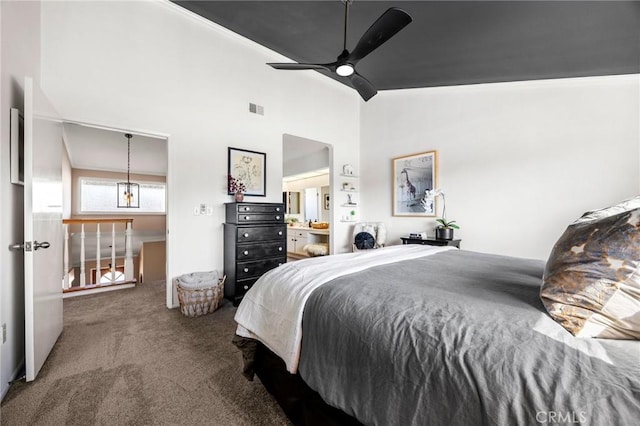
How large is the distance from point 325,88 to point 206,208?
2917 millimetres

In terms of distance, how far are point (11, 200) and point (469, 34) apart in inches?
170

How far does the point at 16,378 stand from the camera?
1.75m

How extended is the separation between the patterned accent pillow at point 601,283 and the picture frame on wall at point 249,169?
3321 mm

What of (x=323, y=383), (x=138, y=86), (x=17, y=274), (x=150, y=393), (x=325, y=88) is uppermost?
(x=325, y=88)

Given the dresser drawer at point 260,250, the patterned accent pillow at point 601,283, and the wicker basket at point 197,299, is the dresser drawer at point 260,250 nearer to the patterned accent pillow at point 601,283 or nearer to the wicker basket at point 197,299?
the wicker basket at point 197,299

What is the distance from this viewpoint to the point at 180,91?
311cm

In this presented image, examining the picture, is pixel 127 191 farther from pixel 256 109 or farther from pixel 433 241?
pixel 433 241

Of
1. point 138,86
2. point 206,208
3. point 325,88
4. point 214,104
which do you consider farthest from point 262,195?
point 325,88

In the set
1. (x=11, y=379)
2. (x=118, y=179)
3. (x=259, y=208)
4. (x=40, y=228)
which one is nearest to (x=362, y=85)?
(x=259, y=208)

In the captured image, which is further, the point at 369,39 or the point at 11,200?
the point at 369,39

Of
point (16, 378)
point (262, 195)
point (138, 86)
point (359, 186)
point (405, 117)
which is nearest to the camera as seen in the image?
point (16, 378)

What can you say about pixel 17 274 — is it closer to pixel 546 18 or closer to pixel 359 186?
pixel 359 186
